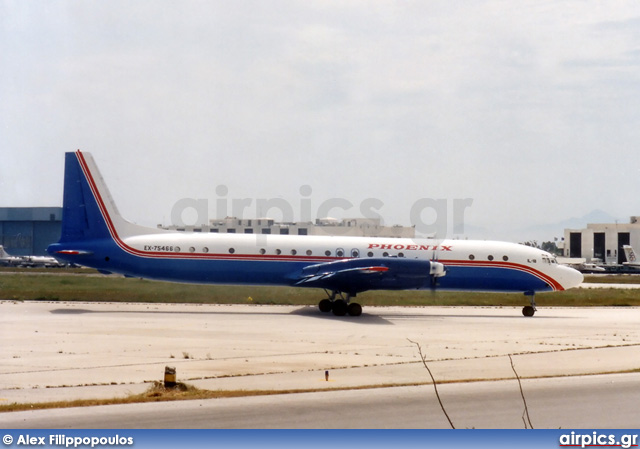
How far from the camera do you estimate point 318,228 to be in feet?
278

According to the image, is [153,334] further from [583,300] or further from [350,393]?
[583,300]

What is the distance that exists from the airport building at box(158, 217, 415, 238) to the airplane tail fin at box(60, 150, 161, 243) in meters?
42.8

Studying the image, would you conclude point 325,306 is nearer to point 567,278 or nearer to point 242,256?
point 242,256

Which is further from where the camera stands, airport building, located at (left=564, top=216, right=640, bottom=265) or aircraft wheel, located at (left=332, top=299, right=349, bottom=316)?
airport building, located at (left=564, top=216, right=640, bottom=265)

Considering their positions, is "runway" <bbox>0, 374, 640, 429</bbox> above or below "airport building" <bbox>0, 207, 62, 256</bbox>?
below

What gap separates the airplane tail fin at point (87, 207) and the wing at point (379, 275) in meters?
8.70

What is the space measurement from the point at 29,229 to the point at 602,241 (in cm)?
9771

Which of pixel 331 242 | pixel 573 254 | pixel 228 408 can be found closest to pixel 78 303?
pixel 331 242

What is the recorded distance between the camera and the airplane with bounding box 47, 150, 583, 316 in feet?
102

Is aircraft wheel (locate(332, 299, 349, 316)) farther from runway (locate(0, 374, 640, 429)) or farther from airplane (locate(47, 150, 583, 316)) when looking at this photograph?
runway (locate(0, 374, 640, 429))

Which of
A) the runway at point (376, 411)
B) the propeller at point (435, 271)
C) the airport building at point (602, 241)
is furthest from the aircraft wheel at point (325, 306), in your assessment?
the airport building at point (602, 241)

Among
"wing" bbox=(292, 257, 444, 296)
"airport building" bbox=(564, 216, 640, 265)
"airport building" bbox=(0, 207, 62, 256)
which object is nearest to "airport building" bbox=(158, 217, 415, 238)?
"airport building" bbox=(0, 207, 62, 256)

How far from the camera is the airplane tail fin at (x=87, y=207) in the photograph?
32.1 meters

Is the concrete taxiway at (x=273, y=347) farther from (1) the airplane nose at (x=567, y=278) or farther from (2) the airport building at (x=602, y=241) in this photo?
(2) the airport building at (x=602, y=241)
